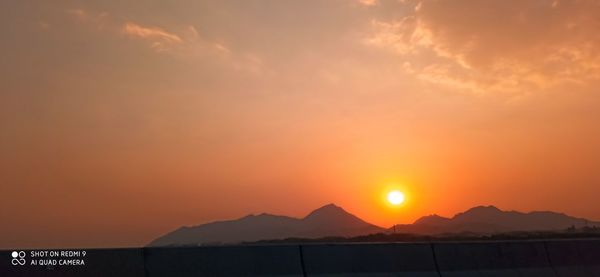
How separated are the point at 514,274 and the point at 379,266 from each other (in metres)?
3.58

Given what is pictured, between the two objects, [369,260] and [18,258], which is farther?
[369,260]

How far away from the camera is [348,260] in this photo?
12984 millimetres

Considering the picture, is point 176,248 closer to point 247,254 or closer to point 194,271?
point 194,271

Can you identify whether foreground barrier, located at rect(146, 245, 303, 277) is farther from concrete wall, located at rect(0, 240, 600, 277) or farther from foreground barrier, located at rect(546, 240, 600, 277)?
foreground barrier, located at rect(546, 240, 600, 277)

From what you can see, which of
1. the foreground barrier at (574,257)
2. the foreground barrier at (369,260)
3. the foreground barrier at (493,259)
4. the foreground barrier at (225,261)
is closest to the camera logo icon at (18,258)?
the foreground barrier at (225,261)

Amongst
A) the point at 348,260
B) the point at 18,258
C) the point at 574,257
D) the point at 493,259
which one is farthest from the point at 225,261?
the point at 574,257

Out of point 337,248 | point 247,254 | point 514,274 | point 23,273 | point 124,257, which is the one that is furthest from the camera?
point 514,274

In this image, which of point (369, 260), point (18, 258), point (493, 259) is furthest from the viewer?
point (493, 259)

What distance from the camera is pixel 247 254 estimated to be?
12.2m

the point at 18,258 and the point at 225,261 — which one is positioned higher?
the point at 18,258

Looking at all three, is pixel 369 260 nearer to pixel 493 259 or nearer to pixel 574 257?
pixel 493 259

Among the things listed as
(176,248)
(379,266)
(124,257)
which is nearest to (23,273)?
(124,257)

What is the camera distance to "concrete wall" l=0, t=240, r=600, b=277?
11109 mm

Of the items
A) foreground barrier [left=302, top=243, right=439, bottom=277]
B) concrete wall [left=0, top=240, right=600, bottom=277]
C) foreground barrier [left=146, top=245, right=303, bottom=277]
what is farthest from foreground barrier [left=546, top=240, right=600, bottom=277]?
foreground barrier [left=146, top=245, right=303, bottom=277]
